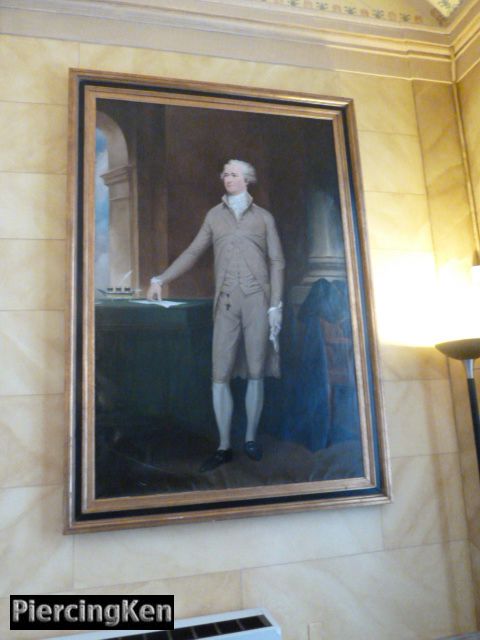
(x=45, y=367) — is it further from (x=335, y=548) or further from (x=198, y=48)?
(x=198, y=48)

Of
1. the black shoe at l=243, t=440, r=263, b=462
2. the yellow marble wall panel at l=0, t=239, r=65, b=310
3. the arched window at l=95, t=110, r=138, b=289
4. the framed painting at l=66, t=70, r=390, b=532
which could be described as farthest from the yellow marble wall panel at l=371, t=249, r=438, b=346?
the yellow marble wall panel at l=0, t=239, r=65, b=310

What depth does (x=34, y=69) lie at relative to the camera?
7.46 feet

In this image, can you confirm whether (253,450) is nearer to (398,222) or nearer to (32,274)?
(32,274)

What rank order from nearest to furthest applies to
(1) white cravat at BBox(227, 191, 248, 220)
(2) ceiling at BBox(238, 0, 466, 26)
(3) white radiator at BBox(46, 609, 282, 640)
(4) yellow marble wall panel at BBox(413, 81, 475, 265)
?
(3) white radiator at BBox(46, 609, 282, 640)
(1) white cravat at BBox(227, 191, 248, 220)
(4) yellow marble wall panel at BBox(413, 81, 475, 265)
(2) ceiling at BBox(238, 0, 466, 26)

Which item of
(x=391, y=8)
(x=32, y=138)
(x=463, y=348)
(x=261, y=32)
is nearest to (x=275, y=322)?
(x=463, y=348)

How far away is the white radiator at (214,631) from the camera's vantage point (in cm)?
181

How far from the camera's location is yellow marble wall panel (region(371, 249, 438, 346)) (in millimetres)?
2418

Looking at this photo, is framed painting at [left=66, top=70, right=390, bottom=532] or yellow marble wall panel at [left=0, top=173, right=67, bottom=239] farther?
yellow marble wall panel at [left=0, top=173, right=67, bottom=239]

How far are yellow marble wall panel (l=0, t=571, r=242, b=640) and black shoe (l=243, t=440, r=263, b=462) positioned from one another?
0.44 m

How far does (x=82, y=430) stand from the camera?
1.97m

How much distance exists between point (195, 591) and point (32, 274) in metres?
1.39

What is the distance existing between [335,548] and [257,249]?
1.30 m

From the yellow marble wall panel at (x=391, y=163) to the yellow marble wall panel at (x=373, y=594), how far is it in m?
1.67

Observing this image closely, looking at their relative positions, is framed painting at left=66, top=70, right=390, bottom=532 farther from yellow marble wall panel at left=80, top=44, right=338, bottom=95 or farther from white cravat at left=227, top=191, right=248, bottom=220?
yellow marble wall panel at left=80, top=44, right=338, bottom=95
